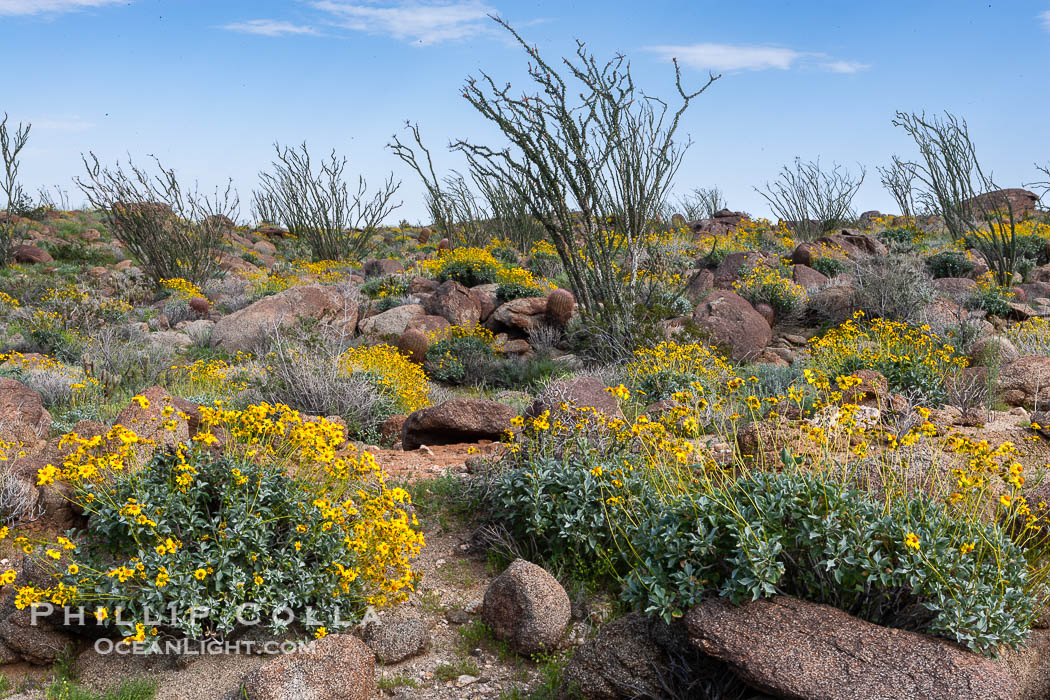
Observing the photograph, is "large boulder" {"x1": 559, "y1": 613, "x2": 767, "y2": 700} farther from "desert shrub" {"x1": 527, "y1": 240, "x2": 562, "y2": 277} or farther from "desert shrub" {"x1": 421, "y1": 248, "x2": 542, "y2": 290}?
"desert shrub" {"x1": 527, "y1": 240, "x2": 562, "y2": 277}

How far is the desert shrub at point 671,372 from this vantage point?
8.02 meters

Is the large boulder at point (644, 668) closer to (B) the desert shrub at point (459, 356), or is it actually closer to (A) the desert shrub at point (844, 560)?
(A) the desert shrub at point (844, 560)

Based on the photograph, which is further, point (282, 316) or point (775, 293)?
point (775, 293)

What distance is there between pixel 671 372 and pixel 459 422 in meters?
2.30

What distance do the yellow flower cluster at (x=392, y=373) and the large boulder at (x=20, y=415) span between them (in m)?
2.70

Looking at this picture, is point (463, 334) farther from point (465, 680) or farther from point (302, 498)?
point (465, 680)

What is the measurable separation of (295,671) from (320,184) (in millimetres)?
20111

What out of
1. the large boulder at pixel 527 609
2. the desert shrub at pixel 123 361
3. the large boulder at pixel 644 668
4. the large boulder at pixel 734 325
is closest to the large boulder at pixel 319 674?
the large boulder at pixel 527 609

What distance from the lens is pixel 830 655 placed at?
2.99 meters

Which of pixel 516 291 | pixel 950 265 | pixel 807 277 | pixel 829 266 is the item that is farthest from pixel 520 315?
pixel 950 265

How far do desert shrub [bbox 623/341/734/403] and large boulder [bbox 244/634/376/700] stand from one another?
14.7 ft

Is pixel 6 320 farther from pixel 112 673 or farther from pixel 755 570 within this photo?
pixel 755 570

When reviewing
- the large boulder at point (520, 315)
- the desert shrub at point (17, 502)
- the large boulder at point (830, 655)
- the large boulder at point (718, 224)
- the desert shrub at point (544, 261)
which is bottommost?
the large boulder at point (830, 655)

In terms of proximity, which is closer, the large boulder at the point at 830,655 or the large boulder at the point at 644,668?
the large boulder at the point at 830,655
